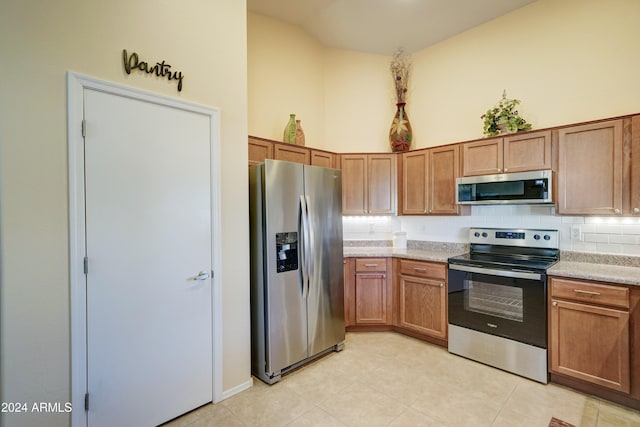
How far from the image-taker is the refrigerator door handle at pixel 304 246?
2.71 meters

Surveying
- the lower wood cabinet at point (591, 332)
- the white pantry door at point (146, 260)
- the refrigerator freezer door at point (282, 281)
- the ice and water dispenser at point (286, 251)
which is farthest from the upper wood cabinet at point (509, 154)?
the white pantry door at point (146, 260)

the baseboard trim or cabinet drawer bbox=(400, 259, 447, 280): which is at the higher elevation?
cabinet drawer bbox=(400, 259, 447, 280)

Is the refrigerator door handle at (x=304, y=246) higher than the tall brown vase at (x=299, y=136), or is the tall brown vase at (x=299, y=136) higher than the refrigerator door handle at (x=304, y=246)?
the tall brown vase at (x=299, y=136)

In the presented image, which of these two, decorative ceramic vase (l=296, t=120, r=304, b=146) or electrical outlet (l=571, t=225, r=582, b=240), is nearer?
electrical outlet (l=571, t=225, r=582, b=240)

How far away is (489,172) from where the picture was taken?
309 centimetres

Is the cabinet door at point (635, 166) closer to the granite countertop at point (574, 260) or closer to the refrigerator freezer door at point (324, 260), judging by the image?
the granite countertop at point (574, 260)

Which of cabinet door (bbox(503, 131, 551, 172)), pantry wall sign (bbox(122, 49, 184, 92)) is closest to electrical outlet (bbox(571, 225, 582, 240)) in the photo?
cabinet door (bbox(503, 131, 551, 172))

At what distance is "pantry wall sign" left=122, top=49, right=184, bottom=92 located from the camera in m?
1.86

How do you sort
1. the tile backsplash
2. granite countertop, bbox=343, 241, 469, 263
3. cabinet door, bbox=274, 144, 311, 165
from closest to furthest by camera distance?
the tile backsplash
cabinet door, bbox=274, 144, 311, 165
granite countertop, bbox=343, 241, 469, 263

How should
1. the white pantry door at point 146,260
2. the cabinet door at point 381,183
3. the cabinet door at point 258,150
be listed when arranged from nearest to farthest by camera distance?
the white pantry door at point 146,260, the cabinet door at point 258,150, the cabinet door at point 381,183

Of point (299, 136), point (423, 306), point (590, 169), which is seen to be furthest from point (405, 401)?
point (299, 136)

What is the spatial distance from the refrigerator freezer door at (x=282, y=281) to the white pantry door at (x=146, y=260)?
0.48m

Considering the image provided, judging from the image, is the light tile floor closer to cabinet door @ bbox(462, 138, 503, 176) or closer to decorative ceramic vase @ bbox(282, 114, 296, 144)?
cabinet door @ bbox(462, 138, 503, 176)

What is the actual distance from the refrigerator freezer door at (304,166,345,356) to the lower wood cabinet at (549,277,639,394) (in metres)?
1.87
